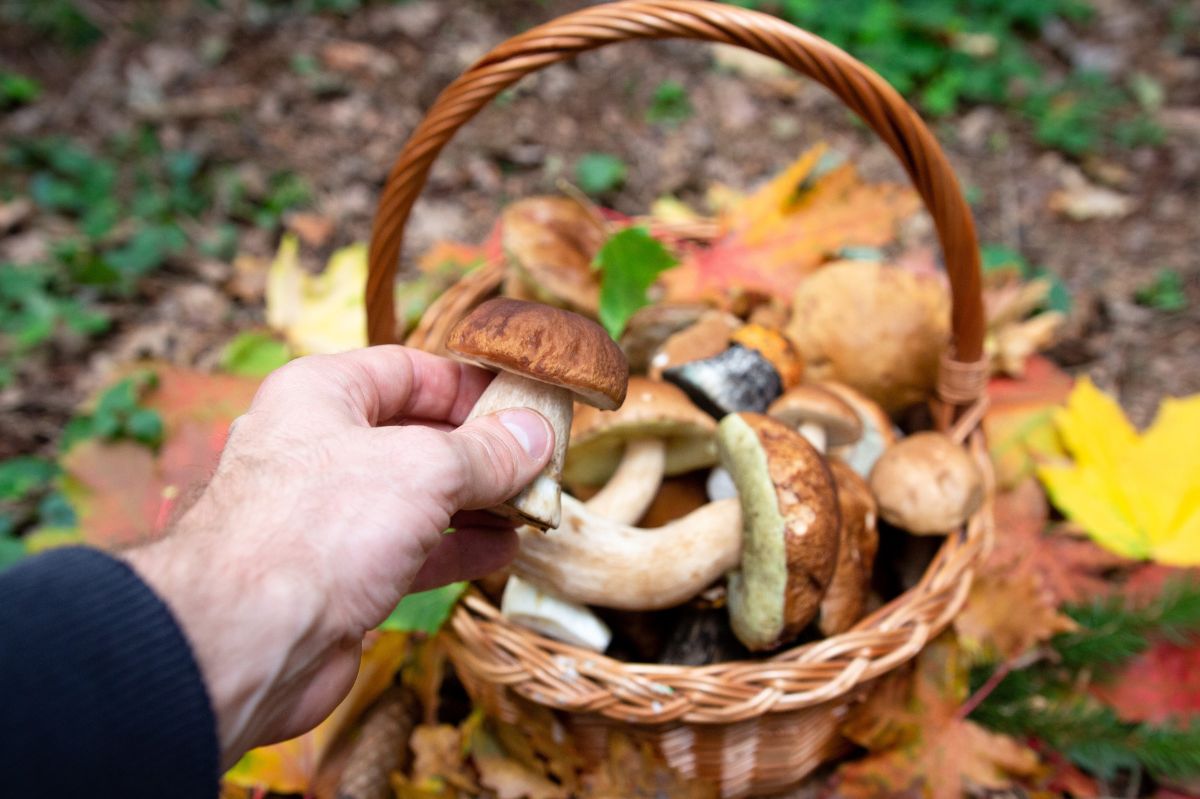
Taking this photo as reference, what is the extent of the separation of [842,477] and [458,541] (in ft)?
2.47

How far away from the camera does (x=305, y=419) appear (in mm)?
966

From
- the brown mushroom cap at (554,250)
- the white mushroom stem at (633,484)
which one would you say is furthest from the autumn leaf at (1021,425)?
the brown mushroom cap at (554,250)

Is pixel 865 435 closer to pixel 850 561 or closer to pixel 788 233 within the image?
pixel 850 561

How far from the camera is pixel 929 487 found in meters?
1.54

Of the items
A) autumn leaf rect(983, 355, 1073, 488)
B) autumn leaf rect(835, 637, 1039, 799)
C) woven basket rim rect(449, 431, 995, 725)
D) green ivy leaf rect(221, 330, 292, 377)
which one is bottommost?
autumn leaf rect(835, 637, 1039, 799)

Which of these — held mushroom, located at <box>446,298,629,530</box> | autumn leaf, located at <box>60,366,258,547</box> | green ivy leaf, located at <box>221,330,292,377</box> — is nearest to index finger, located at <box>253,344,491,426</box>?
held mushroom, located at <box>446,298,629,530</box>

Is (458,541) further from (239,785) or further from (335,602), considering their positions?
(239,785)

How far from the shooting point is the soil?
281 centimetres

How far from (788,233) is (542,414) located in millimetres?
1165

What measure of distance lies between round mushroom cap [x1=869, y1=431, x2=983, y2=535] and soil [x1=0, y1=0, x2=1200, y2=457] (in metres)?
1.26

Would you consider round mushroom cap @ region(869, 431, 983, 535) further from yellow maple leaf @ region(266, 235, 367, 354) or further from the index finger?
yellow maple leaf @ region(266, 235, 367, 354)

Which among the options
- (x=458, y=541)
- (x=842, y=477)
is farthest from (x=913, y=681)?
(x=458, y=541)

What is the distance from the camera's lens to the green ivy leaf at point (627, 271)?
1681 millimetres

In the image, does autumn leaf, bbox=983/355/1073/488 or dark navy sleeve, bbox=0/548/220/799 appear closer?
dark navy sleeve, bbox=0/548/220/799
